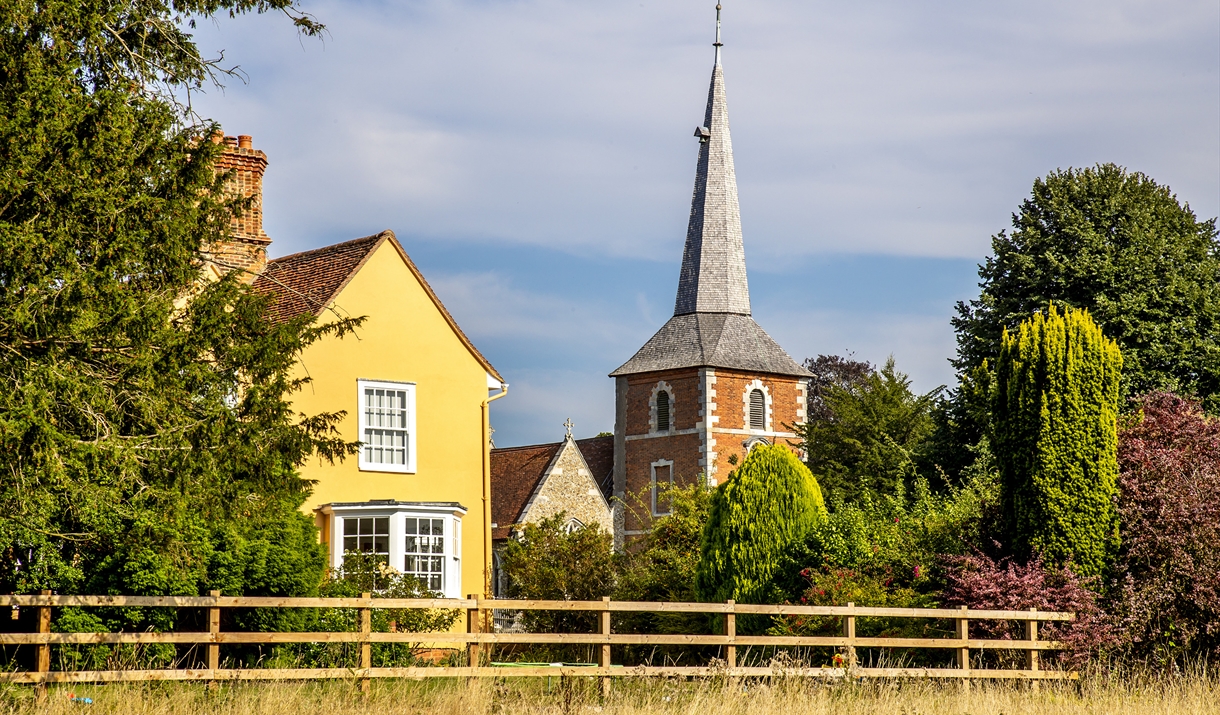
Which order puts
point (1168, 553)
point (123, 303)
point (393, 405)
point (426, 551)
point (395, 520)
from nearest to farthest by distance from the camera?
point (123, 303), point (1168, 553), point (395, 520), point (426, 551), point (393, 405)

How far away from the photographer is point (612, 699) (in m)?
11.1

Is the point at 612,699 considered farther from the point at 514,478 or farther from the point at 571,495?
the point at 514,478

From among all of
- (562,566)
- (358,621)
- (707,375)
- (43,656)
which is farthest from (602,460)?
(43,656)

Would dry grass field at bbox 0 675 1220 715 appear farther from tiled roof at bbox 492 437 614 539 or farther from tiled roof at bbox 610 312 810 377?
tiled roof at bbox 610 312 810 377

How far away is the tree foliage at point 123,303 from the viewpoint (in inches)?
354

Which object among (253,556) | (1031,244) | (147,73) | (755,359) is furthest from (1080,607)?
(755,359)

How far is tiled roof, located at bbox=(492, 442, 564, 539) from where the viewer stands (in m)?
44.8

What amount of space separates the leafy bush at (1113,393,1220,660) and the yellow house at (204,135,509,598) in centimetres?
1143

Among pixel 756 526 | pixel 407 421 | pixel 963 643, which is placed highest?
pixel 407 421

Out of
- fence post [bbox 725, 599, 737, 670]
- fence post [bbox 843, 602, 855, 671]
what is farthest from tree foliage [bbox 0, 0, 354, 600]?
fence post [bbox 843, 602, 855, 671]

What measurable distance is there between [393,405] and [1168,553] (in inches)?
511

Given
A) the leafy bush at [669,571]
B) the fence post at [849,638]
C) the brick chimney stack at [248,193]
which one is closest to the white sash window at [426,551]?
the leafy bush at [669,571]

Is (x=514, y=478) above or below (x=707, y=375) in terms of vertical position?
below

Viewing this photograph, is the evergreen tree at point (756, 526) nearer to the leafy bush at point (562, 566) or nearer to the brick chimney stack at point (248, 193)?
the leafy bush at point (562, 566)
